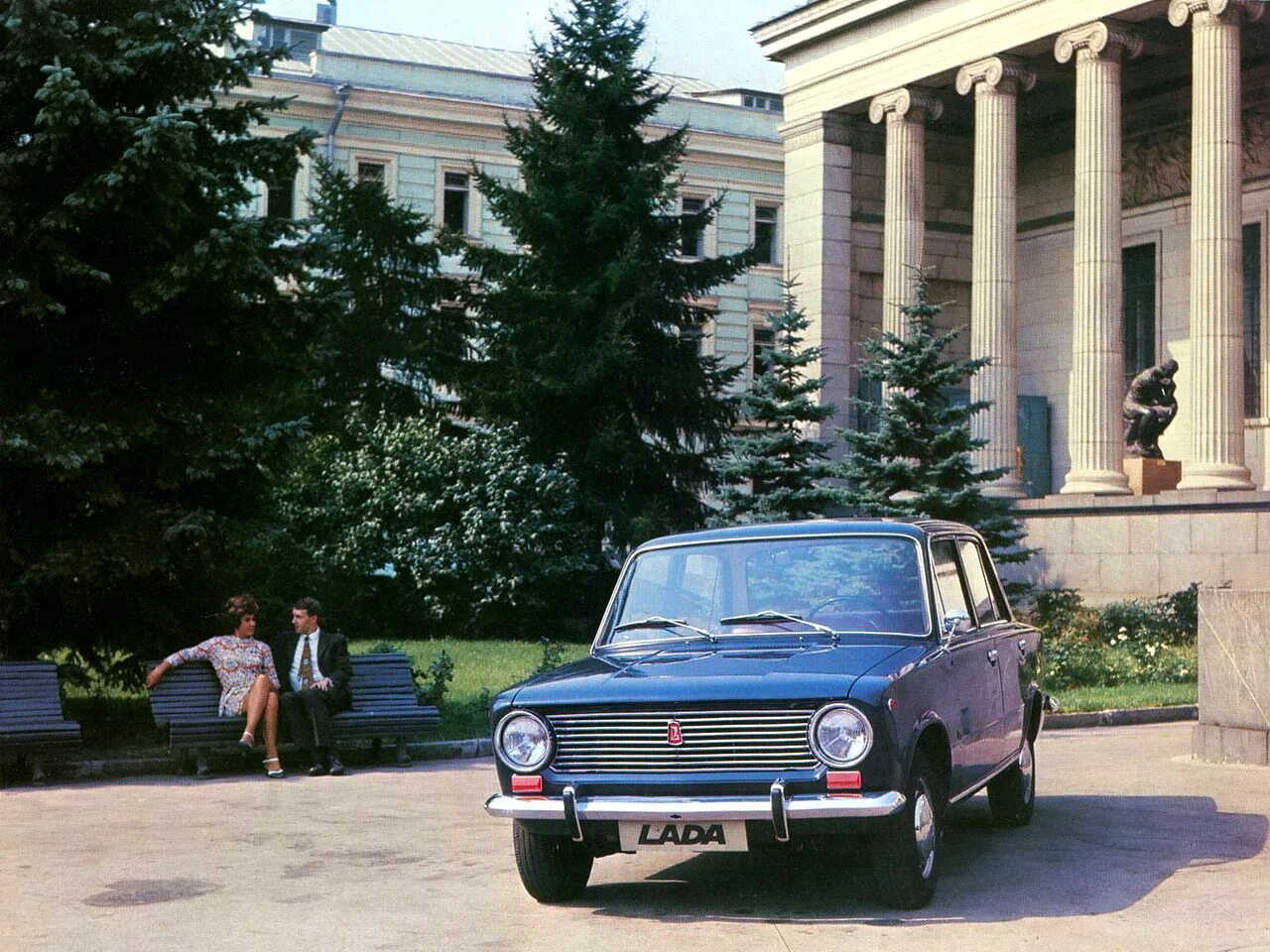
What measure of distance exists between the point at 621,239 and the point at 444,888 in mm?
24612

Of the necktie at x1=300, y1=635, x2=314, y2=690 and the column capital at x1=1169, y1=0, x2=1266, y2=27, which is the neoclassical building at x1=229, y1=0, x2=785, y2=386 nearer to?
the column capital at x1=1169, y1=0, x2=1266, y2=27

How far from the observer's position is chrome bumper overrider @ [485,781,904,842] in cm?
790

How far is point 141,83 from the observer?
1659 centimetres

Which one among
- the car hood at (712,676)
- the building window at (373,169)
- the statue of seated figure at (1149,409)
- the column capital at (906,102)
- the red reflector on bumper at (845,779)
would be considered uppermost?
the building window at (373,169)

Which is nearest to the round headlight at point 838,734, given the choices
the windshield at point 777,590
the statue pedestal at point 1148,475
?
the windshield at point 777,590

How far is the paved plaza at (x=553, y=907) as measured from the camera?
25.9 feet

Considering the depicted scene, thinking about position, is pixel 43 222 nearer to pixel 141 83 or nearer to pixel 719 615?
pixel 141 83

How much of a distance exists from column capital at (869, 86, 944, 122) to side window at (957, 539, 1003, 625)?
27939mm

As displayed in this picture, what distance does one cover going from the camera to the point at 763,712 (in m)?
8.10

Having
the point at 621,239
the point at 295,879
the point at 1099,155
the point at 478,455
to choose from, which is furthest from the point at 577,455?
the point at 295,879

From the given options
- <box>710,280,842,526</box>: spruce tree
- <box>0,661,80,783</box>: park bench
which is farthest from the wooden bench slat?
<box>710,280,842,526</box>: spruce tree

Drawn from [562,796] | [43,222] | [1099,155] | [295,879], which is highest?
[1099,155]

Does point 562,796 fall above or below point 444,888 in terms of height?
above

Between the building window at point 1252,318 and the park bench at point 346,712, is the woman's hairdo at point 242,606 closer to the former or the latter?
the park bench at point 346,712
